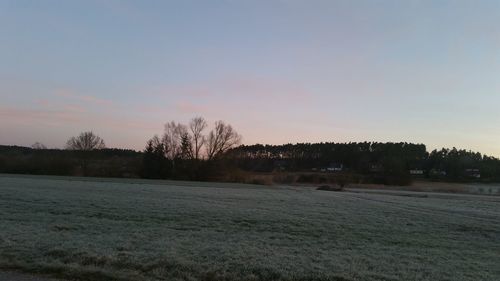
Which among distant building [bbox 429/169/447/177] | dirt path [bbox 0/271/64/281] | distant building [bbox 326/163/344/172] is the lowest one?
dirt path [bbox 0/271/64/281]

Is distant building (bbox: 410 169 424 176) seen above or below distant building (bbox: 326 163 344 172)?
below

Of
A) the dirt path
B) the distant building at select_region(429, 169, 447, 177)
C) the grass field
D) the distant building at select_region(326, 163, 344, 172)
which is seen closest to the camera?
the dirt path

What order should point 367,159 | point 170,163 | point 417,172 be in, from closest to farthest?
point 170,163, point 417,172, point 367,159

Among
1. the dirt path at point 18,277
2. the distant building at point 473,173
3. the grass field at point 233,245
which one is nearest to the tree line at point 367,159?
the distant building at point 473,173

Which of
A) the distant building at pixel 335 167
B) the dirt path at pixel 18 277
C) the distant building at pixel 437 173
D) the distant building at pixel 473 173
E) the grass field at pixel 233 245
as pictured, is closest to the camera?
the dirt path at pixel 18 277

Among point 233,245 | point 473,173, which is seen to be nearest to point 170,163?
point 233,245

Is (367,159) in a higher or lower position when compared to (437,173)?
higher

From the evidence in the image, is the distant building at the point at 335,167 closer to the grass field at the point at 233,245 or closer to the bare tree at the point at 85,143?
the bare tree at the point at 85,143

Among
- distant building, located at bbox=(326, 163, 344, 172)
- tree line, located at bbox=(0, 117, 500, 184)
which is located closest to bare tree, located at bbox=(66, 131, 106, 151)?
tree line, located at bbox=(0, 117, 500, 184)

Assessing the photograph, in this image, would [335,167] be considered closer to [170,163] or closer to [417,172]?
[417,172]

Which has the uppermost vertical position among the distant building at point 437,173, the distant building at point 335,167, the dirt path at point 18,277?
the distant building at point 335,167

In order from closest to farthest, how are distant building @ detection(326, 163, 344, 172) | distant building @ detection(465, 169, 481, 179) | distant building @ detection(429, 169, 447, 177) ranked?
1. distant building @ detection(429, 169, 447, 177)
2. distant building @ detection(465, 169, 481, 179)
3. distant building @ detection(326, 163, 344, 172)

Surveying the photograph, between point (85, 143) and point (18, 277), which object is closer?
point (18, 277)

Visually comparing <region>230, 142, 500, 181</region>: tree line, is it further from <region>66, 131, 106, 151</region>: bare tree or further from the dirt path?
the dirt path
